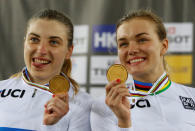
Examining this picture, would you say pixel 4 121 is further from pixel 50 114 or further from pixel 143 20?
pixel 143 20

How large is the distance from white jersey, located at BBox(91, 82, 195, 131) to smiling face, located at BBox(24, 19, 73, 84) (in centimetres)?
42

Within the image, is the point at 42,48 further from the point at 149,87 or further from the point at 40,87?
the point at 149,87

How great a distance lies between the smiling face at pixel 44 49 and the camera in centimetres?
213

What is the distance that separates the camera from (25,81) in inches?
87.8

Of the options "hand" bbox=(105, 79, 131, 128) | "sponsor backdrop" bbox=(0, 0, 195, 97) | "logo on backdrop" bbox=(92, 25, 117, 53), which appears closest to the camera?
"hand" bbox=(105, 79, 131, 128)

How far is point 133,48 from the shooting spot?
211cm

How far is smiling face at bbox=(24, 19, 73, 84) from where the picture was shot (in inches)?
83.7

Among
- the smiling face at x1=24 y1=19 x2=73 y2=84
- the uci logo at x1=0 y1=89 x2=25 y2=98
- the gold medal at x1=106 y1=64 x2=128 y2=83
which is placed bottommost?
the uci logo at x1=0 y1=89 x2=25 y2=98

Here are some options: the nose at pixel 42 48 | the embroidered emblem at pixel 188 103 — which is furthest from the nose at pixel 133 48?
the nose at pixel 42 48

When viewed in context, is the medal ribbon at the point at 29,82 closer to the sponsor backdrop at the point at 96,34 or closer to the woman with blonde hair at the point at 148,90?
the woman with blonde hair at the point at 148,90

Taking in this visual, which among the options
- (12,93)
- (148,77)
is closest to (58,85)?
(12,93)

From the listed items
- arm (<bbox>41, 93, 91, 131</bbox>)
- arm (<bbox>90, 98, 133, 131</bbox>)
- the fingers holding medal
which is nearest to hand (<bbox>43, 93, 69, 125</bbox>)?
the fingers holding medal

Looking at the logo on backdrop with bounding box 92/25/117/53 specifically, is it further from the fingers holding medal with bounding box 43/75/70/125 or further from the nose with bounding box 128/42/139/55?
the fingers holding medal with bounding box 43/75/70/125

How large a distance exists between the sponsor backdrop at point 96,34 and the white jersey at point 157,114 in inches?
70.2
